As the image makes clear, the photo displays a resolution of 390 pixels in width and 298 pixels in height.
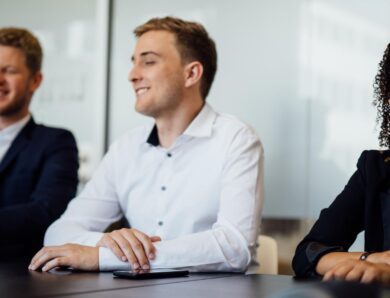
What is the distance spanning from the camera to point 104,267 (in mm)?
1896

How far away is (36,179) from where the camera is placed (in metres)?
2.88

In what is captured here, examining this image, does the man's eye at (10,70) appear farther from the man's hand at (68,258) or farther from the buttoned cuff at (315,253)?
the buttoned cuff at (315,253)

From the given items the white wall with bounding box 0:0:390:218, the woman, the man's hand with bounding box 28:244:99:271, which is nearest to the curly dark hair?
the woman

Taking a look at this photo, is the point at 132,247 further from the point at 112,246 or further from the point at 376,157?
the point at 376,157

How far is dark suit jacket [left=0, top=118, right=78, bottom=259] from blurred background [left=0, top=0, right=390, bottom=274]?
2.22 feet

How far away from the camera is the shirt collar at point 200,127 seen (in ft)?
8.15

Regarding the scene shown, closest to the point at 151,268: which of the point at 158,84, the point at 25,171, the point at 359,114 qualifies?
the point at 158,84

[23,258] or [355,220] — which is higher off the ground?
[355,220]

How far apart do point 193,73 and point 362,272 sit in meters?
1.36

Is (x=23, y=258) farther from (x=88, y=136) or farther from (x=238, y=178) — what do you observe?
(x=88, y=136)

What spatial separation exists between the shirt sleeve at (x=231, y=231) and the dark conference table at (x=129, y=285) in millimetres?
197

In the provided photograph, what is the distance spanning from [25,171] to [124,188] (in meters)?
0.55

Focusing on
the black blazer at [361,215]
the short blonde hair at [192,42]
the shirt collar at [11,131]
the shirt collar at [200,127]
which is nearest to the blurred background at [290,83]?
the short blonde hair at [192,42]

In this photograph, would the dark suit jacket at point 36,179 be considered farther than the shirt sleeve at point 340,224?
Yes
